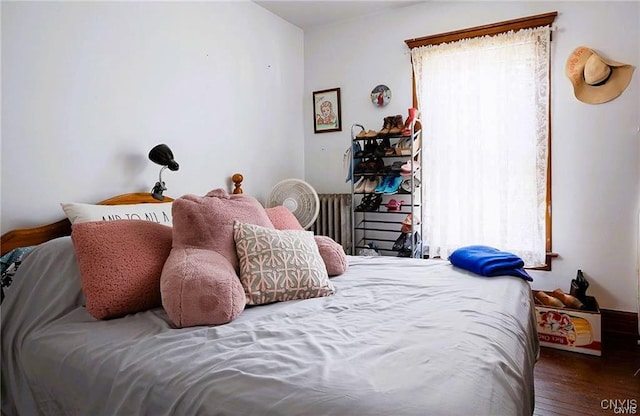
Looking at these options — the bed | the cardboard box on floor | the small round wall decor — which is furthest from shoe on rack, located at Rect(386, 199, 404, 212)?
the bed

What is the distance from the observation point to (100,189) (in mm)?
2107

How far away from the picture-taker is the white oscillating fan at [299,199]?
310cm

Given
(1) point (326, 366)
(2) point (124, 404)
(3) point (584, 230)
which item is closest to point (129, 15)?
(2) point (124, 404)

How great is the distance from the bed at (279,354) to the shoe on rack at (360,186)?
157 cm

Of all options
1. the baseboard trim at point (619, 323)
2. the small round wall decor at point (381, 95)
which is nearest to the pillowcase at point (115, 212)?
the small round wall decor at point (381, 95)

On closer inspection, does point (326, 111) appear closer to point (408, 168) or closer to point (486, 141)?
point (408, 168)

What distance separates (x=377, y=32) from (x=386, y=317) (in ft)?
9.15

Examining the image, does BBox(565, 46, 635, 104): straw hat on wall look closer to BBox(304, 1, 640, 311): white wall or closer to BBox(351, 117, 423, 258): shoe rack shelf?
BBox(304, 1, 640, 311): white wall

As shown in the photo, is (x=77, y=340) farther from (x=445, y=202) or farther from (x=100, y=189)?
(x=445, y=202)

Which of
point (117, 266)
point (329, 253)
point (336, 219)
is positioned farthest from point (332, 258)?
point (336, 219)

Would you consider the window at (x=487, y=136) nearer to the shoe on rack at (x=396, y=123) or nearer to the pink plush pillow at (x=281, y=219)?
the shoe on rack at (x=396, y=123)

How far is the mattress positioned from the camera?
87 centimetres

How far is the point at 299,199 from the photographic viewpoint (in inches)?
123

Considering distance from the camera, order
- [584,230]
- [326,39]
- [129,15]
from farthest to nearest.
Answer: [326,39], [584,230], [129,15]
